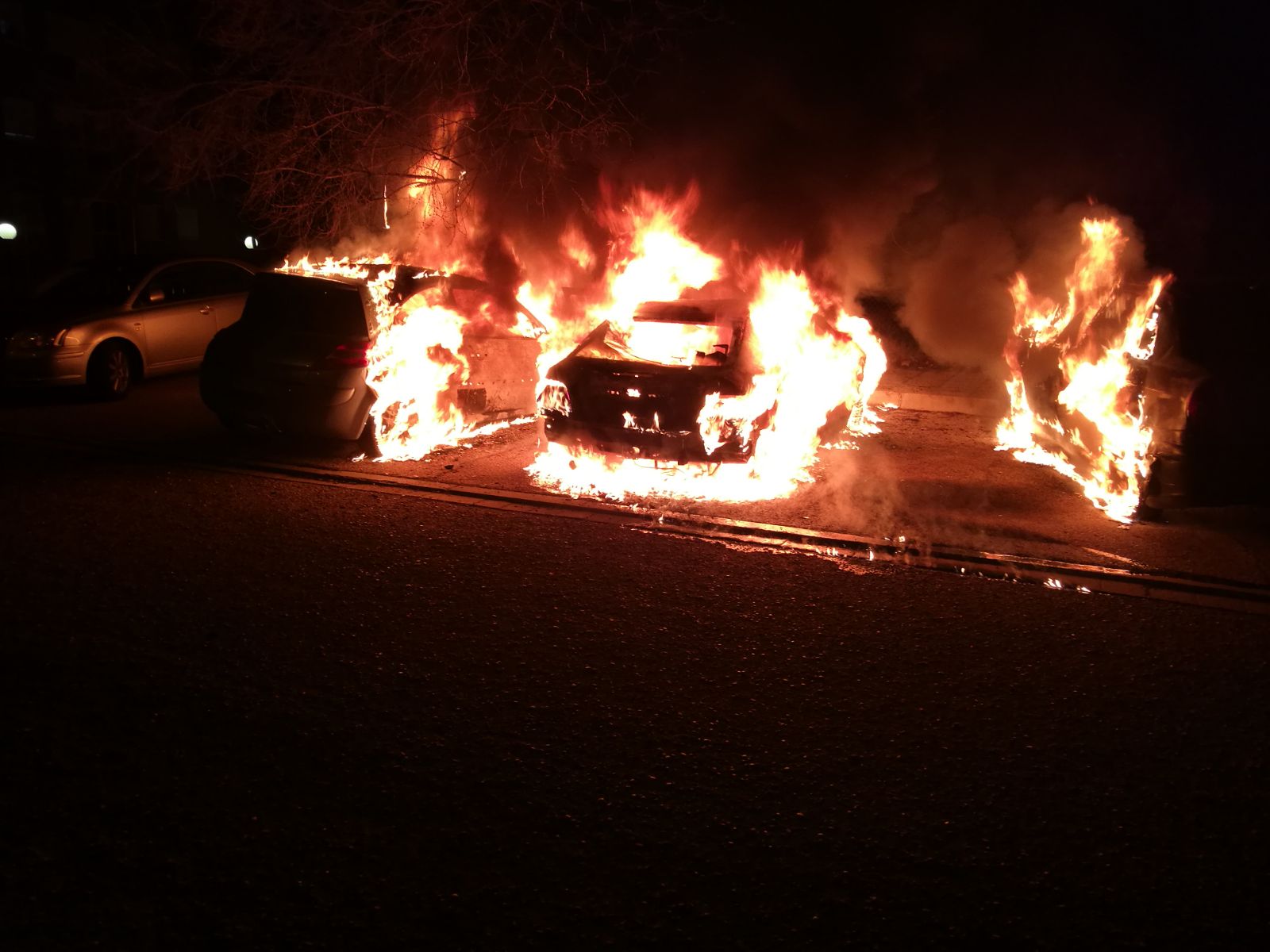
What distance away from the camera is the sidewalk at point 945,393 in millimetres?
12164

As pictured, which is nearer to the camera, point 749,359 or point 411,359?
point 749,359

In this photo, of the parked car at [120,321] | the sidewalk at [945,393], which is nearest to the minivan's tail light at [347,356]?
the parked car at [120,321]

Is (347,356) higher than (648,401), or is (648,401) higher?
(347,356)

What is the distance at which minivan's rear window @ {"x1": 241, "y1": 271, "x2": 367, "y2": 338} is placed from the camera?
26.7ft

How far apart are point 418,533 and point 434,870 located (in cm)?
352

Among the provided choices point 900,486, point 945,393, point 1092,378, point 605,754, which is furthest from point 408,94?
point 605,754

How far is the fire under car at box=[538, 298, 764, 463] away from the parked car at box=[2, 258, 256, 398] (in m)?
6.21

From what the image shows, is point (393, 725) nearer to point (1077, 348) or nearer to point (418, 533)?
point (418, 533)

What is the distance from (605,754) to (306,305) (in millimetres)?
6140

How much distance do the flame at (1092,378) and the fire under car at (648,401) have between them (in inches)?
111

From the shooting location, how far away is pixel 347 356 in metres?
7.97

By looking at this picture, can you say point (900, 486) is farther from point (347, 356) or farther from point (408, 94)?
point (408, 94)

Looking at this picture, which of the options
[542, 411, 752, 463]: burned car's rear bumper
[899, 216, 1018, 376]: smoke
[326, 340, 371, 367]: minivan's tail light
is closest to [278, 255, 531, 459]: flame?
[326, 340, 371, 367]: minivan's tail light

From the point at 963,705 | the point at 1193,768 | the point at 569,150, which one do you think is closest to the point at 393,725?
the point at 963,705
